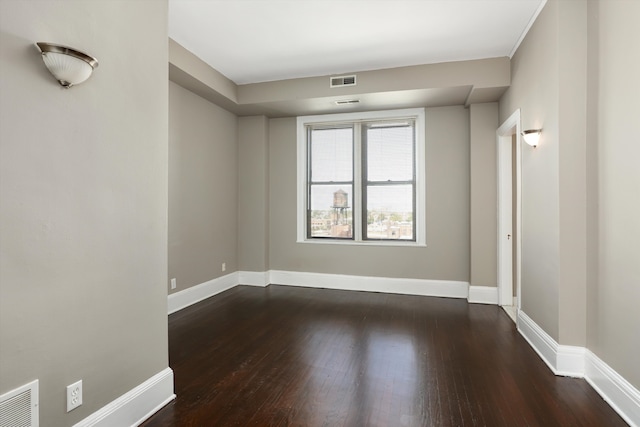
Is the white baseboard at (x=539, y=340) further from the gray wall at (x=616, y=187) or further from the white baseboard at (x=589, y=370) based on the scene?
the gray wall at (x=616, y=187)

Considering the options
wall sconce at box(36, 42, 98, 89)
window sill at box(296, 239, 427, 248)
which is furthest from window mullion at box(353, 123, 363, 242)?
wall sconce at box(36, 42, 98, 89)

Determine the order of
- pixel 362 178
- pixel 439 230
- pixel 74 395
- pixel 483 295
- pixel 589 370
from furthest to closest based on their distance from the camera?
1. pixel 362 178
2. pixel 439 230
3. pixel 483 295
4. pixel 589 370
5. pixel 74 395

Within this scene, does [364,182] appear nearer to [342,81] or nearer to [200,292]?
[342,81]

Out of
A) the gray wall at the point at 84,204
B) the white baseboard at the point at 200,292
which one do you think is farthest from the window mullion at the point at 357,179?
the gray wall at the point at 84,204

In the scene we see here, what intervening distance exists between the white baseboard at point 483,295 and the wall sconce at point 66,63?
4.64 m

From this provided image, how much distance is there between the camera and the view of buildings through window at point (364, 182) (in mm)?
5164

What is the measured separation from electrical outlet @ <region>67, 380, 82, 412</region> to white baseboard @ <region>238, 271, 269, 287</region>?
3.75 meters

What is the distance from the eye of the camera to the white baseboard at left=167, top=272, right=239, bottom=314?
4110 mm

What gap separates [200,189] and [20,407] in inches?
133

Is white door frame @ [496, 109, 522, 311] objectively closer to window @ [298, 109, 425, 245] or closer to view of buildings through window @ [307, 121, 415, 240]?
window @ [298, 109, 425, 245]

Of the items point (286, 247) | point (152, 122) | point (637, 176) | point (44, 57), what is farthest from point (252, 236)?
point (637, 176)

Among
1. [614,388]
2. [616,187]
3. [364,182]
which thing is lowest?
[614,388]

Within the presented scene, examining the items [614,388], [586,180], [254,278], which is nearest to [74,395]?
[614,388]

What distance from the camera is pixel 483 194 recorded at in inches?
179
